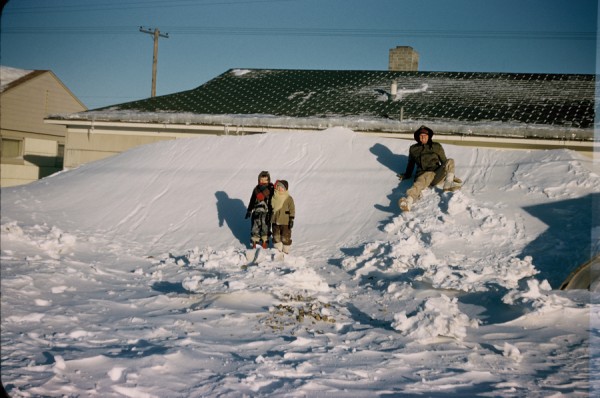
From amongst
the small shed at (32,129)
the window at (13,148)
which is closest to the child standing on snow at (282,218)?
the small shed at (32,129)

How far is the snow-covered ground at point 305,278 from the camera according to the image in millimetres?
4660

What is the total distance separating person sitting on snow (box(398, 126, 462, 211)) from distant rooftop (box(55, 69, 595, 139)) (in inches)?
143

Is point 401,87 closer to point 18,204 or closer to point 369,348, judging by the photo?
point 18,204

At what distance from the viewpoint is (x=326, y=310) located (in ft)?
21.8

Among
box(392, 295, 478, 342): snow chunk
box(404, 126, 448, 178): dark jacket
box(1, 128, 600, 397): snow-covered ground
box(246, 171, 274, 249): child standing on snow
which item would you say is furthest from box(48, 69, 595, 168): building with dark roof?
box(392, 295, 478, 342): snow chunk

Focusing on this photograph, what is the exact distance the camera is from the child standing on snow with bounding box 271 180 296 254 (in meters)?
9.65

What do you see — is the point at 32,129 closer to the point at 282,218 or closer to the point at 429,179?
the point at 282,218

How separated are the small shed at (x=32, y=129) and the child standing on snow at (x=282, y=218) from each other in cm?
1511

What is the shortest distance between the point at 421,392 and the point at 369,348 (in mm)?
1082

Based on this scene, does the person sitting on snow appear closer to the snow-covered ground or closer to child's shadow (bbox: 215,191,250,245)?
the snow-covered ground

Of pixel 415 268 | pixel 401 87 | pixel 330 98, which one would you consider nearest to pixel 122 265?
pixel 415 268

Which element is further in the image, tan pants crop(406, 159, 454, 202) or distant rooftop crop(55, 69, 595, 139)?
distant rooftop crop(55, 69, 595, 139)

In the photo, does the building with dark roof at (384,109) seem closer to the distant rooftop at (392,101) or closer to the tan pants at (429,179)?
the distant rooftop at (392,101)

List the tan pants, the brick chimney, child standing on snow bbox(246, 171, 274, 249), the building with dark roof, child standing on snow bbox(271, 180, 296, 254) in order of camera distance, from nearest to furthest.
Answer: child standing on snow bbox(271, 180, 296, 254) < child standing on snow bbox(246, 171, 274, 249) < the tan pants < the building with dark roof < the brick chimney
